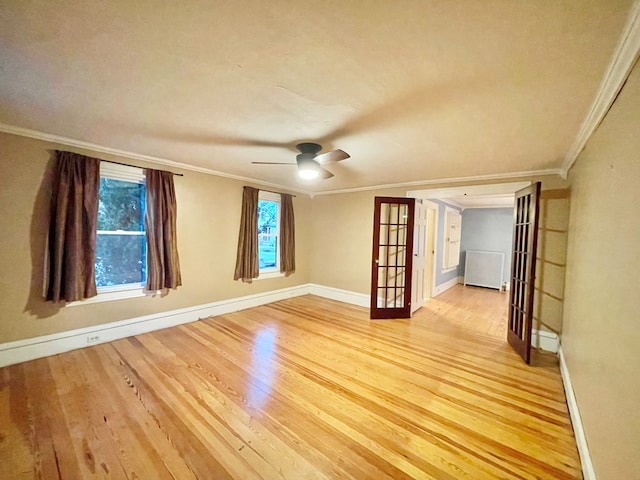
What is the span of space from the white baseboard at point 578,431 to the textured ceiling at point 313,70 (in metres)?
2.20

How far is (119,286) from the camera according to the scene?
10.5 ft

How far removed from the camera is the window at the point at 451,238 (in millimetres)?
6105

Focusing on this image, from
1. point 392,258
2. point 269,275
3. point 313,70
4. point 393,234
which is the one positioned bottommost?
point 269,275

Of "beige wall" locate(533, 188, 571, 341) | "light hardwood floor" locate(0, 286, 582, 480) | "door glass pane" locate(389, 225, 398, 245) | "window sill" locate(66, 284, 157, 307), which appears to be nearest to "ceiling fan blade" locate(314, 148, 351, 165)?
"light hardwood floor" locate(0, 286, 582, 480)

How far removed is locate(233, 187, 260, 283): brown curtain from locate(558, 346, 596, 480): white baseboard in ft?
13.7

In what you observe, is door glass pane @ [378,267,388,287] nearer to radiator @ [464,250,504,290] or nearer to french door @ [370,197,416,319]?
french door @ [370,197,416,319]

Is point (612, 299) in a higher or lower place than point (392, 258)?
higher

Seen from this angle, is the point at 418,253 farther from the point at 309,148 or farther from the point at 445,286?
the point at 309,148

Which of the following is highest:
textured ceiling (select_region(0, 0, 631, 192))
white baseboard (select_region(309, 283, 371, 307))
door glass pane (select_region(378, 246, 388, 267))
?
textured ceiling (select_region(0, 0, 631, 192))

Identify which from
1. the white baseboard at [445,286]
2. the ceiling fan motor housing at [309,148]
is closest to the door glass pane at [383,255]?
the white baseboard at [445,286]

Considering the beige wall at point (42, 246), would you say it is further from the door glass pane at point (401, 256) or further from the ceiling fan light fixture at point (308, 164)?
the door glass pane at point (401, 256)

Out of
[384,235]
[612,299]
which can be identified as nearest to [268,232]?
[384,235]

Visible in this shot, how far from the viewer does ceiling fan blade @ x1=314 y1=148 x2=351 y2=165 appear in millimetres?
2276

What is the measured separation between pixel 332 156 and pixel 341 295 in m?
3.54
